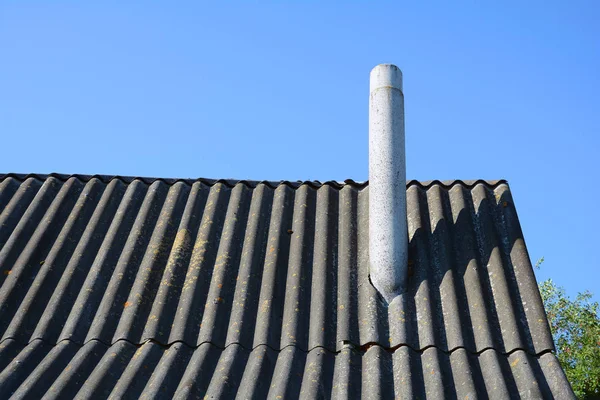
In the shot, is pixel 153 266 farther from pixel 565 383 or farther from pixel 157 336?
pixel 565 383

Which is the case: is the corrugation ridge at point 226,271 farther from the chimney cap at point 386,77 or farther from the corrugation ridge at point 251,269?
the chimney cap at point 386,77

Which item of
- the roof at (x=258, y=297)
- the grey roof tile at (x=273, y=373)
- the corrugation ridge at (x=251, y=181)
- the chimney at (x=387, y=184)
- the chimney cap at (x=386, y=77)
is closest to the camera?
the grey roof tile at (x=273, y=373)

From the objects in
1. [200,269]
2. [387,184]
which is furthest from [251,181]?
[387,184]

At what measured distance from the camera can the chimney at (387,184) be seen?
436 centimetres

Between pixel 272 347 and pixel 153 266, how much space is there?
108 cm

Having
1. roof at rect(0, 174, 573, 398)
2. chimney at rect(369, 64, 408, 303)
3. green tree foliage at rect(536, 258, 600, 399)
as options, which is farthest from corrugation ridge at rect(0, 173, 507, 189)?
green tree foliage at rect(536, 258, 600, 399)

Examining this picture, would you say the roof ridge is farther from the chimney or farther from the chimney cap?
the chimney cap

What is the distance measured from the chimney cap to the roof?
0.80 m

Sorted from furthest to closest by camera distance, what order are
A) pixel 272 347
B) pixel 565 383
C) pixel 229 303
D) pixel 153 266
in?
pixel 153 266 < pixel 229 303 < pixel 272 347 < pixel 565 383

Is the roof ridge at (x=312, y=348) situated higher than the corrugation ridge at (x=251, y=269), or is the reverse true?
the corrugation ridge at (x=251, y=269)

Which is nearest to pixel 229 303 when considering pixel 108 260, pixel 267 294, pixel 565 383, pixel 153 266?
pixel 267 294

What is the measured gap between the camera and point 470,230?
4.77 m

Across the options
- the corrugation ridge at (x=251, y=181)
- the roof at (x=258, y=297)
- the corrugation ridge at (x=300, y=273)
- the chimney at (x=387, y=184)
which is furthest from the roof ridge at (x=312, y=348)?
the corrugation ridge at (x=251, y=181)

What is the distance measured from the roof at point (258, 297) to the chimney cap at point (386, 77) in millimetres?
800
